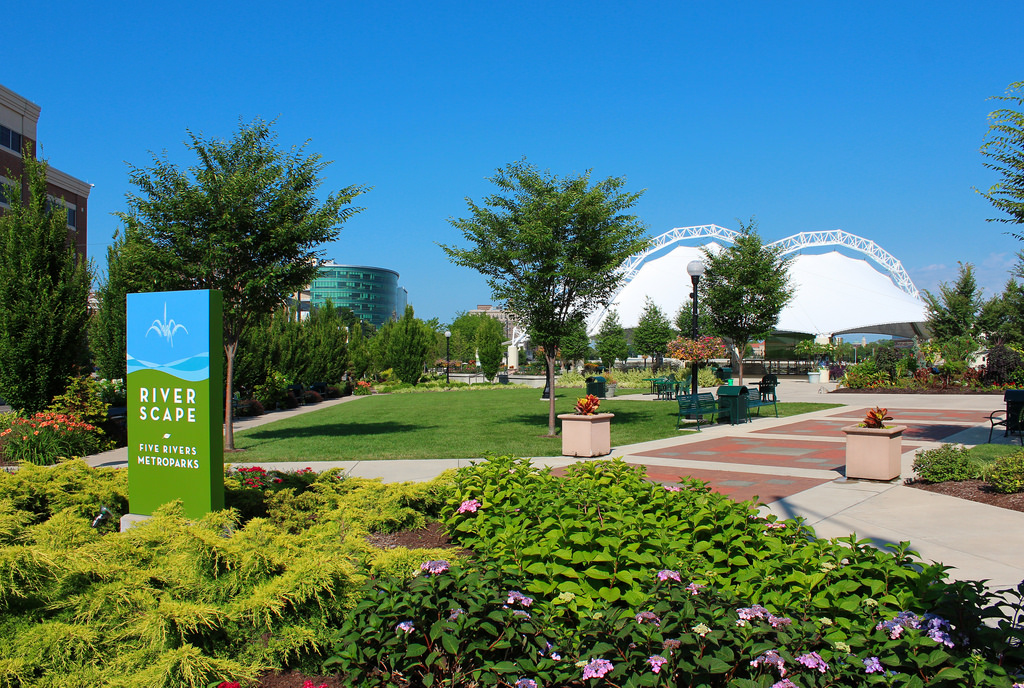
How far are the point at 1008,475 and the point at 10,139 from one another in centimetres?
5891

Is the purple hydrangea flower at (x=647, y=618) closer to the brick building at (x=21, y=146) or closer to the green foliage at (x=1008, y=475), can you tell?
the green foliage at (x=1008, y=475)

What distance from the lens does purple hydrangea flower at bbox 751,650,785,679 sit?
2.69 m

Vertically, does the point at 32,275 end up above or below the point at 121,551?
above

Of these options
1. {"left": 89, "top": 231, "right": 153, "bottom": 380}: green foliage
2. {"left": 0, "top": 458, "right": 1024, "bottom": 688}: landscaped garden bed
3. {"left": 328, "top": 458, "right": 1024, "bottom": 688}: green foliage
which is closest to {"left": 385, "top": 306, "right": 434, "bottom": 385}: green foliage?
{"left": 89, "top": 231, "right": 153, "bottom": 380}: green foliage

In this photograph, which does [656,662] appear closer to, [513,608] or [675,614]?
[675,614]

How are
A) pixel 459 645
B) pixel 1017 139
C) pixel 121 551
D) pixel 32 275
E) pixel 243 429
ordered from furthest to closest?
pixel 243 429
pixel 32 275
pixel 1017 139
pixel 121 551
pixel 459 645

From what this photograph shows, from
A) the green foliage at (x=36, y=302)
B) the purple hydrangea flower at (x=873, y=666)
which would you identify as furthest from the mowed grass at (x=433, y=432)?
the purple hydrangea flower at (x=873, y=666)

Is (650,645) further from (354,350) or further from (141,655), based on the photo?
(354,350)

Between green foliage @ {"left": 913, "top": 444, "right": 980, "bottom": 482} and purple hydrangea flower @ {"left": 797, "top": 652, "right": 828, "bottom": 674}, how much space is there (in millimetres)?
6987

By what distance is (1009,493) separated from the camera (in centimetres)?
734

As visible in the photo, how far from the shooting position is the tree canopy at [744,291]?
86.4 feet

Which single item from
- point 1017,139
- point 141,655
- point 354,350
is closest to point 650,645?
point 141,655

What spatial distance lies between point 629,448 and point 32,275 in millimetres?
12622

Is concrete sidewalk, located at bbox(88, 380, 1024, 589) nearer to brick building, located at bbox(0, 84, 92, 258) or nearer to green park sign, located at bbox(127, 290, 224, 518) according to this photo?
green park sign, located at bbox(127, 290, 224, 518)
